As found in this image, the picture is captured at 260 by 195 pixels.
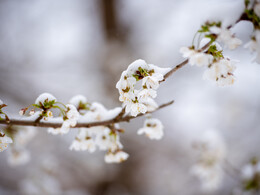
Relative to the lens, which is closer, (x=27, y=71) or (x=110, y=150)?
(x=110, y=150)

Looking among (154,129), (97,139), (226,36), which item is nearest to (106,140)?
(97,139)

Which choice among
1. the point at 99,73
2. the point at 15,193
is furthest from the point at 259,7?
the point at 15,193

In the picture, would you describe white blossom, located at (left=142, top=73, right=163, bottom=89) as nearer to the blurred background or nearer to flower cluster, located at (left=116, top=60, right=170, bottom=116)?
flower cluster, located at (left=116, top=60, right=170, bottom=116)

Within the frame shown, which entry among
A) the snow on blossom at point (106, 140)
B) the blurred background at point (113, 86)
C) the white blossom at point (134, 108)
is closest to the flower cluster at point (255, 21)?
the white blossom at point (134, 108)

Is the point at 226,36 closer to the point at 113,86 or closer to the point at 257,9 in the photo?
the point at 257,9

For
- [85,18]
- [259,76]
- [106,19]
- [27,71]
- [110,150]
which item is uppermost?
[85,18]

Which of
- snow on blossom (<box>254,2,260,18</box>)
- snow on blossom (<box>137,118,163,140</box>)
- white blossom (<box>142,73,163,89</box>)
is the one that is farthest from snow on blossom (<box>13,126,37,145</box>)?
snow on blossom (<box>254,2,260,18</box>)

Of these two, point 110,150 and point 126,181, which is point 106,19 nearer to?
point 126,181
